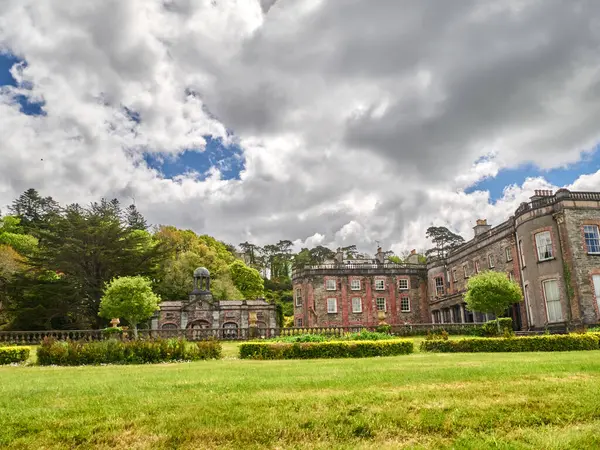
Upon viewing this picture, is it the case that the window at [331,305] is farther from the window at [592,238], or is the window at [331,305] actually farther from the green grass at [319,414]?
the green grass at [319,414]

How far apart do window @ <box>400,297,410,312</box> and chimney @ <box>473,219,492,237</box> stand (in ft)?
43.3

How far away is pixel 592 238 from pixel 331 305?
27.3 metres

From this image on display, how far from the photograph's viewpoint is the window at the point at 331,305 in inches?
2067

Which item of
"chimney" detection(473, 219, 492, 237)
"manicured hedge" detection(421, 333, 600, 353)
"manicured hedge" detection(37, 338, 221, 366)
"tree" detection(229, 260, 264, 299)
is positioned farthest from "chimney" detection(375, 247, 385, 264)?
"manicured hedge" detection(37, 338, 221, 366)

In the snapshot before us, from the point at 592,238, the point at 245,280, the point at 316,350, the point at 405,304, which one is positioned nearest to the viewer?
the point at 316,350

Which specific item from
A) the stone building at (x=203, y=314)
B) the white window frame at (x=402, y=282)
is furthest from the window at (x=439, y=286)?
the stone building at (x=203, y=314)

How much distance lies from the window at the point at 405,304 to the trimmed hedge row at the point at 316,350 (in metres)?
34.0

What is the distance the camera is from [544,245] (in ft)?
108

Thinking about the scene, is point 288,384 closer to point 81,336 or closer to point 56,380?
point 56,380

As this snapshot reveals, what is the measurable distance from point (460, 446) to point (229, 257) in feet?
253

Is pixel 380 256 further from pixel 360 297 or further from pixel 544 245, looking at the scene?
pixel 544 245

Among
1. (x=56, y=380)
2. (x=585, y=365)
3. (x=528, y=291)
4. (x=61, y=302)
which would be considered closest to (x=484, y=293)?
(x=528, y=291)

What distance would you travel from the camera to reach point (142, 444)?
6.09 m

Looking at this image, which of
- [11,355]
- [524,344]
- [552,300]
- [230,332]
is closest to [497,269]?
[552,300]
